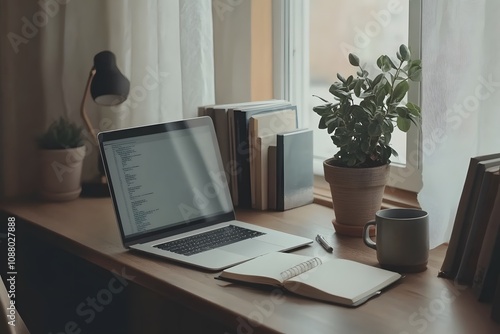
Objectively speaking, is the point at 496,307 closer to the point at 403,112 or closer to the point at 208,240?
the point at 403,112

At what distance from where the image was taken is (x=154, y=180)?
1.54 m

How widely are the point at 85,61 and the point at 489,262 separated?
1276 millimetres

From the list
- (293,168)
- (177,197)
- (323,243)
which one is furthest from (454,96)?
(177,197)

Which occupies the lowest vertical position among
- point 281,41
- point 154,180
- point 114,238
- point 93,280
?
point 93,280

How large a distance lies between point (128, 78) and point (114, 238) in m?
0.56

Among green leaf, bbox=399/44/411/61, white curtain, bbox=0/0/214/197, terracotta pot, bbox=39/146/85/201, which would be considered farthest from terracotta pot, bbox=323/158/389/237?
terracotta pot, bbox=39/146/85/201

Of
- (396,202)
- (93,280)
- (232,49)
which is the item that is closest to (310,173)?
(396,202)

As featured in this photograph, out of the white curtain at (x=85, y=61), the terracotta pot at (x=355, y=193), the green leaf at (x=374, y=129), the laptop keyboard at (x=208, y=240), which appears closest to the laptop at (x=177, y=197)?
the laptop keyboard at (x=208, y=240)

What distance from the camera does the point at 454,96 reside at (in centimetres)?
131

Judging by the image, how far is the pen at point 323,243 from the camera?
1.42 m

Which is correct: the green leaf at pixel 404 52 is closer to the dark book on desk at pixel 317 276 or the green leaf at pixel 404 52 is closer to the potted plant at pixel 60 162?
the dark book on desk at pixel 317 276

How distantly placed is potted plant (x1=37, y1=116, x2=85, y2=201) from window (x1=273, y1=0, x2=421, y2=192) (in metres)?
0.58

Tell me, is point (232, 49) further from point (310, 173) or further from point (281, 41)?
point (310, 173)

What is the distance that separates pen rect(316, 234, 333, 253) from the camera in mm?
1416
